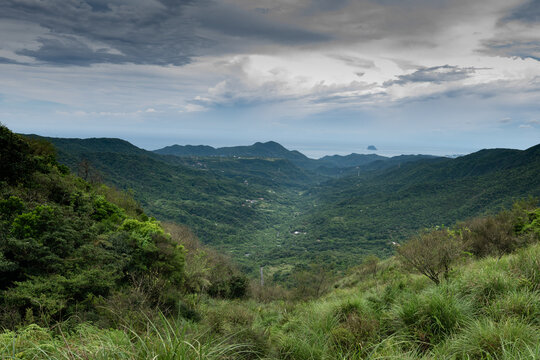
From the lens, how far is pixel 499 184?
108000 millimetres

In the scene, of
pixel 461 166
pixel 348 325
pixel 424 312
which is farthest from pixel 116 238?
pixel 461 166

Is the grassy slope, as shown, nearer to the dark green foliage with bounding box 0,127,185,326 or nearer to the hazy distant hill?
the dark green foliage with bounding box 0,127,185,326

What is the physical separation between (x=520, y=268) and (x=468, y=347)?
3435 millimetres

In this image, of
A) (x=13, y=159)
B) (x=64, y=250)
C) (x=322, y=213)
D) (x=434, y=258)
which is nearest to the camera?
(x=434, y=258)

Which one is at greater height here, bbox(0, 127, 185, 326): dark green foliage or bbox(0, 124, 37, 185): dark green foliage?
bbox(0, 124, 37, 185): dark green foliage

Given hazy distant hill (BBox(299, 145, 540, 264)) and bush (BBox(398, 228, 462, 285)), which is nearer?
bush (BBox(398, 228, 462, 285))

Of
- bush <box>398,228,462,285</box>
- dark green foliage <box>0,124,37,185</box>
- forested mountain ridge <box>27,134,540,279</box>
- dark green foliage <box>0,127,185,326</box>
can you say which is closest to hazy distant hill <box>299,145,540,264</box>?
forested mountain ridge <box>27,134,540,279</box>

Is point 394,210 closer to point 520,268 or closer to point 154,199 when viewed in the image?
point 154,199

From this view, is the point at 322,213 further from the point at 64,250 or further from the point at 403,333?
the point at 403,333

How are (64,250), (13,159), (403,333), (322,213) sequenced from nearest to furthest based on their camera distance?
1. (403,333)
2. (64,250)
3. (13,159)
4. (322,213)

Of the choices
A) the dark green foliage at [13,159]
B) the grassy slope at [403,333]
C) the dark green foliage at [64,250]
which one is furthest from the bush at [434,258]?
the dark green foliage at [13,159]

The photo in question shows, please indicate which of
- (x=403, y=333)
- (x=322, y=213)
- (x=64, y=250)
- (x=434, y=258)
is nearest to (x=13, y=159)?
(x=64, y=250)

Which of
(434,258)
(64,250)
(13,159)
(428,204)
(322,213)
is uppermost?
(13,159)

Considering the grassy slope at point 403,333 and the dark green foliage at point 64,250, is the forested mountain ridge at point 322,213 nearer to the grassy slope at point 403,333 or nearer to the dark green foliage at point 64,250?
the dark green foliage at point 64,250
